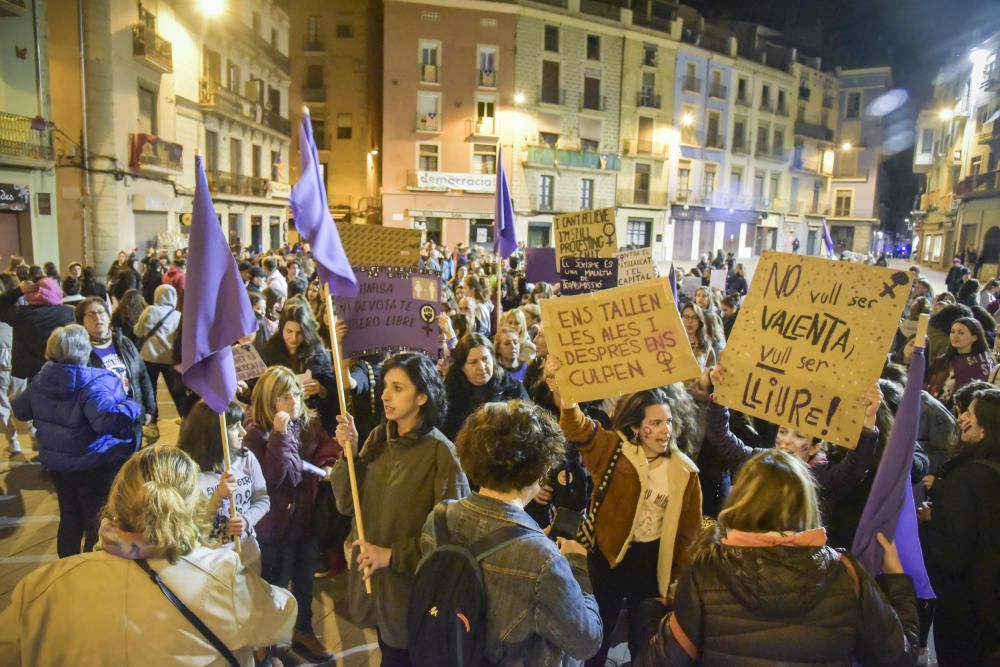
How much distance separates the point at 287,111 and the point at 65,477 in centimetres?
3184

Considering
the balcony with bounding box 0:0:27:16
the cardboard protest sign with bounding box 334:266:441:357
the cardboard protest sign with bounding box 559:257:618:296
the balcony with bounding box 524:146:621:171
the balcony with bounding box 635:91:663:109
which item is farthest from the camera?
the balcony with bounding box 635:91:663:109

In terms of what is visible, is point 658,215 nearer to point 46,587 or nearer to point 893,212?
point 893,212

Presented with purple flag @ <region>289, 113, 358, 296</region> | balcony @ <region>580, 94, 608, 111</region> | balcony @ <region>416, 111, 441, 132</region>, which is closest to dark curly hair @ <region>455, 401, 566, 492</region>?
purple flag @ <region>289, 113, 358, 296</region>

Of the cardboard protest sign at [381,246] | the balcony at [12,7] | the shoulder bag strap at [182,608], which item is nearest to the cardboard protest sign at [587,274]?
the cardboard protest sign at [381,246]

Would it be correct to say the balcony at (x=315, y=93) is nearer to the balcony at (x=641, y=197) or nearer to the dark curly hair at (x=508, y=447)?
the balcony at (x=641, y=197)

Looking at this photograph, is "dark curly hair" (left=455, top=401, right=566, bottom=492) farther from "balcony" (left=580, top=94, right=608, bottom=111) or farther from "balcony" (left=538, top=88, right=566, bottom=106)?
"balcony" (left=580, top=94, right=608, bottom=111)

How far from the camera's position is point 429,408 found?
2824 millimetres

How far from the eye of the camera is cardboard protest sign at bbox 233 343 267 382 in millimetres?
4508

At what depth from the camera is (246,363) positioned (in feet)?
15.0

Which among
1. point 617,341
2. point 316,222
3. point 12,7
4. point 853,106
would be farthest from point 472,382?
point 853,106

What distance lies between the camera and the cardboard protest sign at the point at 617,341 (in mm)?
3043

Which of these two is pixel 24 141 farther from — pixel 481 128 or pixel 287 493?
pixel 481 128

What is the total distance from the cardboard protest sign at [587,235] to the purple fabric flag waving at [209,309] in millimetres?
4151

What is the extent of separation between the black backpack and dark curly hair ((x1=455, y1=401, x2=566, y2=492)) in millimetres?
187
